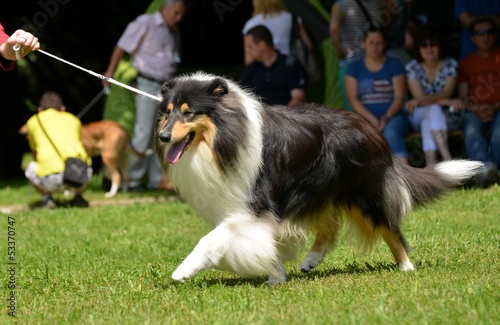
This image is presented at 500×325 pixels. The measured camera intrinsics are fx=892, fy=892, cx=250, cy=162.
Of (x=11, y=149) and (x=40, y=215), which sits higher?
(x=40, y=215)

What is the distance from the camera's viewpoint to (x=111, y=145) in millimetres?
12531

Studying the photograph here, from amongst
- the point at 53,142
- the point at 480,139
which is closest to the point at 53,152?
the point at 53,142

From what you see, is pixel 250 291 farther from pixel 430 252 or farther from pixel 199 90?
pixel 430 252

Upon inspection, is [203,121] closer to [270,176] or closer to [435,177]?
[270,176]

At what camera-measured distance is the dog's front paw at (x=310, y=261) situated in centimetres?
633

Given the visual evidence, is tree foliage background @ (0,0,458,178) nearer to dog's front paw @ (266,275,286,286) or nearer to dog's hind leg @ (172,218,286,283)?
dog's front paw @ (266,275,286,286)

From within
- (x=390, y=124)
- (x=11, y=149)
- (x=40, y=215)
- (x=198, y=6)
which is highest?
(x=198, y=6)

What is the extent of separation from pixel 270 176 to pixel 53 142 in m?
5.95

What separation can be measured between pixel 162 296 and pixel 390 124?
5.64m

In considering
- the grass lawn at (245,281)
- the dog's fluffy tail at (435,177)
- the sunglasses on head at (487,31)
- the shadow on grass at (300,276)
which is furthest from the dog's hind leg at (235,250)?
the sunglasses on head at (487,31)

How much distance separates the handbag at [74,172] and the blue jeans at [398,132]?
367 cm

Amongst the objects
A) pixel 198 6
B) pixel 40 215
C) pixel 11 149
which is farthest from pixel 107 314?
pixel 11 149

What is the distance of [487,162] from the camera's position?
33.2 ft

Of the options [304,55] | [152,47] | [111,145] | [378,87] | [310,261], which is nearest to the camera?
[310,261]
